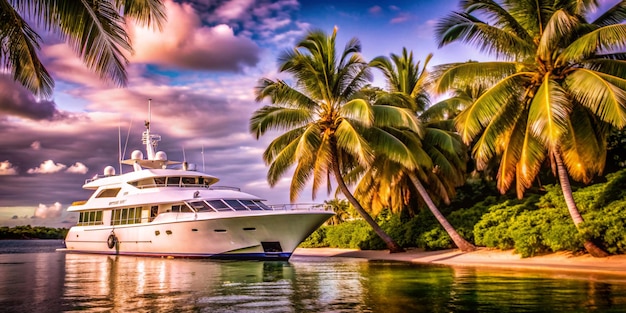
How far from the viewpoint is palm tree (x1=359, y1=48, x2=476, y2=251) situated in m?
22.4

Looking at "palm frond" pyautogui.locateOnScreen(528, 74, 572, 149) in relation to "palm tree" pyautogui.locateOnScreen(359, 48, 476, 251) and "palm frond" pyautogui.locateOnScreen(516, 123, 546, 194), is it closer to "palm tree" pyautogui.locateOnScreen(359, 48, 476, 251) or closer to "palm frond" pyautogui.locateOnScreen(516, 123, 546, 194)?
"palm frond" pyautogui.locateOnScreen(516, 123, 546, 194)

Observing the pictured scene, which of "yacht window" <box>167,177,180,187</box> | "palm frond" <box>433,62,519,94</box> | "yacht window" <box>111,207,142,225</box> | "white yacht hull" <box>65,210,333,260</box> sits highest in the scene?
"palm frond" <box>433,62,519,94</box>

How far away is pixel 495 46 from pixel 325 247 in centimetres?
1980

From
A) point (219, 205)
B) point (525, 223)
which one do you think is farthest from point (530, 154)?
point (219, 205)

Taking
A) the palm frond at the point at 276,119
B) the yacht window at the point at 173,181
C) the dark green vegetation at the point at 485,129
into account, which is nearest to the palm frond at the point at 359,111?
the dark green vegetation at the point at 485,129

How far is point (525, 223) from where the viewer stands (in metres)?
18.2

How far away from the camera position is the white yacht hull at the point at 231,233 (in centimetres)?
2197

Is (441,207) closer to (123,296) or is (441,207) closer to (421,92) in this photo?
(421,92)

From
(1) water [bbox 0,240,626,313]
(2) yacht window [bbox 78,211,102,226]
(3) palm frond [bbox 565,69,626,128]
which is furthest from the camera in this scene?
(2) yacht window [bbox 78,211,102,226]

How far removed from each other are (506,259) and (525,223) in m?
1.72

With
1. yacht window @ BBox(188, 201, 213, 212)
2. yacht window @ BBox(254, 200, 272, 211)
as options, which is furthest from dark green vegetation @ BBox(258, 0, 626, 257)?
yacht window @ BBox(188, 201, 213, 212)

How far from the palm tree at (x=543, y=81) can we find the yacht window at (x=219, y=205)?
37.1 ft

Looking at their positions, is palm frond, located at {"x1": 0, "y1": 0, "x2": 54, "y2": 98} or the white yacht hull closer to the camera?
palm frond, located at {"x1": 0, "y1": 0, "x2": 54, "y2": 98}

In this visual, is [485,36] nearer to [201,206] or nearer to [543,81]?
[543,81]
